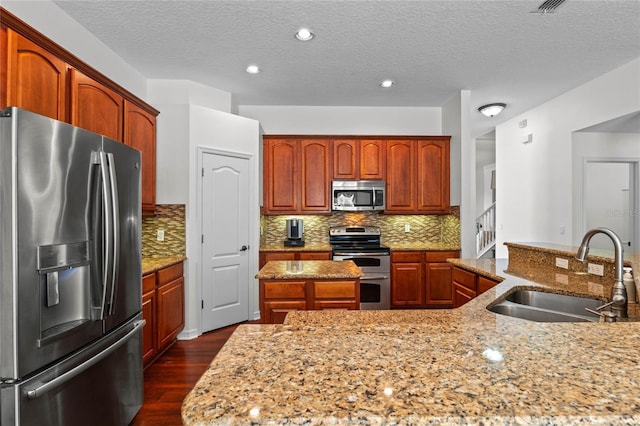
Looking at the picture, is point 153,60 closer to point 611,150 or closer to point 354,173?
point 354,173

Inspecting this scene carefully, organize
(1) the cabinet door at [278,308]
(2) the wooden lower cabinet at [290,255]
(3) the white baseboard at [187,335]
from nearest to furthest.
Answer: (1) the cabinet door at [278,308], (3) the white baseboard at [187,335], (2) the wooden lower cabinet at [290,255]

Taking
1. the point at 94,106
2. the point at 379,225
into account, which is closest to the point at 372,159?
the point at 379,225

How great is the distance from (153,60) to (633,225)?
6352 mm

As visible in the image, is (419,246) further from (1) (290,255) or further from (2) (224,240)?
(2) (224,240)

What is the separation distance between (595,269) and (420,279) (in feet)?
8.11

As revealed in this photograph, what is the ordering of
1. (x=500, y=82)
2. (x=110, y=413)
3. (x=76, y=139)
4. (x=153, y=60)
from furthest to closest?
(x=500, y=82) < (x=153, y=60) < (x=110, y=413) < (x=76, y=139)

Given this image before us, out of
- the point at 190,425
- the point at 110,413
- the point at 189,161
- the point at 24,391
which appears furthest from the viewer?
the point at 189,161

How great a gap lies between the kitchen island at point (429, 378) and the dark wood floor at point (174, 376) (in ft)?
6.07

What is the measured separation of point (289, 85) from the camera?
424cm

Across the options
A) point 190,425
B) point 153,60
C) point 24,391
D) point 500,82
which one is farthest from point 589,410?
point 500,82

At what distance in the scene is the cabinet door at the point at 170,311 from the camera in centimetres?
314

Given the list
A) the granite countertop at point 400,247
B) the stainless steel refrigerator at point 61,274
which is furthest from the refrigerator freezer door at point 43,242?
the granite countertop at point 400,247

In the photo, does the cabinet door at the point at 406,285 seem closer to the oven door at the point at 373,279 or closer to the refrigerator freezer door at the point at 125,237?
the oven door at the point at 373,279

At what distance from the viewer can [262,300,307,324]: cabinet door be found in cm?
258
